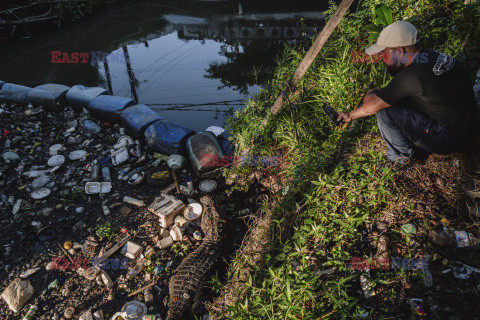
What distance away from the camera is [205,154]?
3023 mm

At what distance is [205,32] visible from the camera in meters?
6.84

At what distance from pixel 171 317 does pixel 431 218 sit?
6.38 ft

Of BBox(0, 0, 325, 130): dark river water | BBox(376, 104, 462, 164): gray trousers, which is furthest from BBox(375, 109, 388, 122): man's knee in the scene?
BBox(0, 0, 325, 130): dark river water

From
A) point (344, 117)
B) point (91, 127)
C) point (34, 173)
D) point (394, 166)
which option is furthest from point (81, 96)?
point (394, 166)

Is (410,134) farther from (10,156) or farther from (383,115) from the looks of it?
(10,156)

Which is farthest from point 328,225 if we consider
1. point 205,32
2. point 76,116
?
point 205,32

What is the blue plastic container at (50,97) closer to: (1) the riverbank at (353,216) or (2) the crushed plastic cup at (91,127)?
(2) the crushed plastic cup at (91,127)

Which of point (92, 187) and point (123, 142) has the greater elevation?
point (123, 142)

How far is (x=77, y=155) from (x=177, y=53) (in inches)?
140

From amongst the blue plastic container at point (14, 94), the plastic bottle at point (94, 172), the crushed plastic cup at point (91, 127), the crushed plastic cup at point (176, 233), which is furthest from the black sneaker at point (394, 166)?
the blue plastic container at point (14, 94)

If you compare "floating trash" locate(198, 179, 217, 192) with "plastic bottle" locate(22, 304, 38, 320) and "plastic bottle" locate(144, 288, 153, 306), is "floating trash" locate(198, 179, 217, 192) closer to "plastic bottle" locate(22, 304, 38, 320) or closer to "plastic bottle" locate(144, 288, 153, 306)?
"plastic bottle" locate(144, 288, 153, 306)

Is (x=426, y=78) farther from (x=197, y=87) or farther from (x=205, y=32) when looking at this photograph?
(x=205, y=32)

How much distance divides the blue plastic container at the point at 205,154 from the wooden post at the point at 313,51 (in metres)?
0.65

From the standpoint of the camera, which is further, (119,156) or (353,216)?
(119,156)
